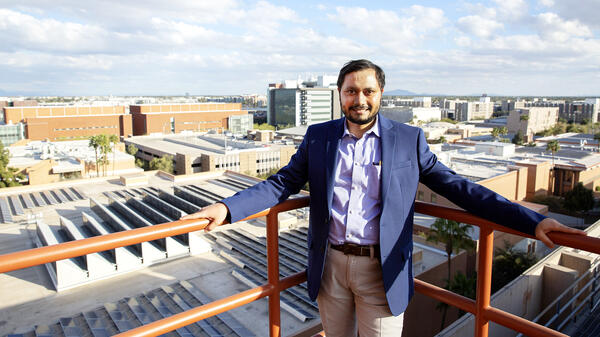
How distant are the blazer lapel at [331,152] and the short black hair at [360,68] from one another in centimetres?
27

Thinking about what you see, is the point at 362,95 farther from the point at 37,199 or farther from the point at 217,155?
the point at 217,155

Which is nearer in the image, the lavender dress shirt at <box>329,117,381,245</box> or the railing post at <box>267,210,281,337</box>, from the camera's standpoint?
the lavender dress shirt at <box>329,117,381,245</box>

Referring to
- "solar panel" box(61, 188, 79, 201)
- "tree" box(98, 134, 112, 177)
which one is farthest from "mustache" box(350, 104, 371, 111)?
"tree" box(98, 134, 112, 177)

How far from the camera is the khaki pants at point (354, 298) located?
237 centimetres

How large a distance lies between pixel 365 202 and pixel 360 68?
760 mm

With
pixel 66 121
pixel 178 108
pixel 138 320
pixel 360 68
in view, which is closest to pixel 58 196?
pixel 138 320

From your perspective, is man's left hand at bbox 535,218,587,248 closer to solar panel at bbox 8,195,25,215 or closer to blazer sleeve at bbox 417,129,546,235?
blazer sleeve at bbox 417,129,546,235

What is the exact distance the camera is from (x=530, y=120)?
85500mm

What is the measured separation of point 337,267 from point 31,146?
55.1 meters

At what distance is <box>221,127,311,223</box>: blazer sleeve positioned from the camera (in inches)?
90.6

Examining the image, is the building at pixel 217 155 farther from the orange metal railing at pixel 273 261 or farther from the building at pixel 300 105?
the orange metal railing at pixel 273 261

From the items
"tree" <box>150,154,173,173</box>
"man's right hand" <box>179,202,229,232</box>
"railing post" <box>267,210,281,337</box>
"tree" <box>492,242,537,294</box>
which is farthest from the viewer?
"tree" <box>150,154,173,173</box>

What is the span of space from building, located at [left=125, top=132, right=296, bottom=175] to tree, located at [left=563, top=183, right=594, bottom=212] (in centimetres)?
2673

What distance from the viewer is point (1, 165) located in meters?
32.9
